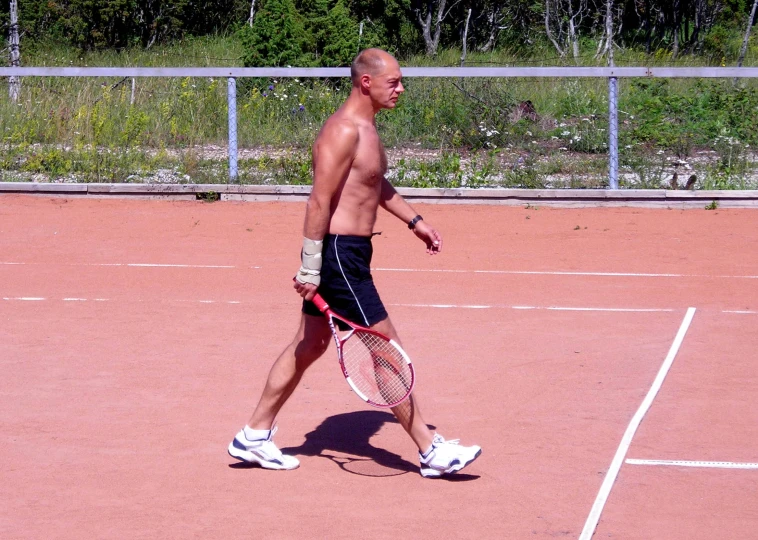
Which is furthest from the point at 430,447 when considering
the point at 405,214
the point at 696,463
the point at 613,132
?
the point at 613,132

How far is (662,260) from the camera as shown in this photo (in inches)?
434

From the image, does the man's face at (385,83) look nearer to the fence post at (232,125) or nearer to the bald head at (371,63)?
the bald head at (371,63)

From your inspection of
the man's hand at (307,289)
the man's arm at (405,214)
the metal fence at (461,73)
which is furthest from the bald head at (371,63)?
the metal fence at (461,73)

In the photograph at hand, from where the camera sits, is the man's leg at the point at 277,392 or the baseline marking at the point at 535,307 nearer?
the man's leg at the point at 277,392

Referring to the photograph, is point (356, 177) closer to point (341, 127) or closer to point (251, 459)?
point (341, 127)

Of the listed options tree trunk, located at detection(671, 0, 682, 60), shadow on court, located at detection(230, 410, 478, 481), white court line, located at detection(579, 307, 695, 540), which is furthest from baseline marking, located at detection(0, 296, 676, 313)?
tree trunk, located at detection(671, 0, 682, 60)

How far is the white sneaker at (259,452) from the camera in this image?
→ 5184mm

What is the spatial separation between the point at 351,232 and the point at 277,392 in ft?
2.87

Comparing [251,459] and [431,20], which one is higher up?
[431,20]

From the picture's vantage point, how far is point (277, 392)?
5168 mm

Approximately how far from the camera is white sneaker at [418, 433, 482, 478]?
4992mm

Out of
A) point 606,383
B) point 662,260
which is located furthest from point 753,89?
point 606,383

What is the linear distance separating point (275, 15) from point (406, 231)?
1157cm

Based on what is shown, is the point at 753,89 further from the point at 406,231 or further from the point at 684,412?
the point at 684,412
